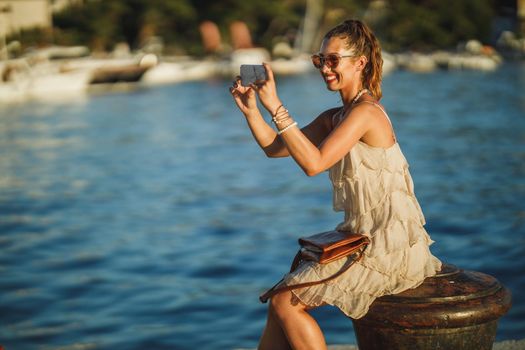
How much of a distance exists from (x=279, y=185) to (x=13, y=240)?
6.43m

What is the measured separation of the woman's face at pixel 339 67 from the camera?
397 cm

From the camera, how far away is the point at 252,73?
12.4 ft

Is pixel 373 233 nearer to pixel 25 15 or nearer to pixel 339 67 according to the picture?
pixel 339 67

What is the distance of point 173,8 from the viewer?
79.5 m

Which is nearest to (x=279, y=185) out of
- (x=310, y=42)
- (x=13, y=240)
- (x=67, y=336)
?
(x=13, y=240)

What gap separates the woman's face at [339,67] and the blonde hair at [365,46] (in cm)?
2

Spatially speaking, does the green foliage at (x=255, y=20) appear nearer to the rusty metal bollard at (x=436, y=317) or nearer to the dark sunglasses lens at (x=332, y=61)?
the dark sunglasses lens at (x=332, y=61)

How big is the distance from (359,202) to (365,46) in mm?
640


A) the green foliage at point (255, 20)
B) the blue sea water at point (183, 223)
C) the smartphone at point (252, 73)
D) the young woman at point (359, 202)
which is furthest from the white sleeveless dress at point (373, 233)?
the green foliage at point (255, 20)

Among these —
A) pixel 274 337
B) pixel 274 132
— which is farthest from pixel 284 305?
pixel 274 132

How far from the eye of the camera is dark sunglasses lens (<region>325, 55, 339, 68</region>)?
3.97 meters

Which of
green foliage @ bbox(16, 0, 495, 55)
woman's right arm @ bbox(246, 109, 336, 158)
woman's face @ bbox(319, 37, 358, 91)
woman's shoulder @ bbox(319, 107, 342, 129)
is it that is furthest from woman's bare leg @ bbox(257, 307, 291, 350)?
green foliage @ bbox(16, 0, 495, 55)

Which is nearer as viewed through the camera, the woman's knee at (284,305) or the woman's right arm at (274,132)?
the woman's knee at (284,305)

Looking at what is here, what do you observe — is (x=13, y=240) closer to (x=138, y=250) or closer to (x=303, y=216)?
(x=138, y=250)
